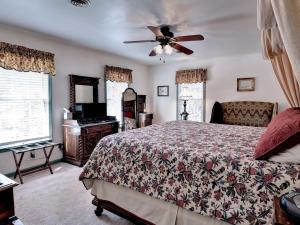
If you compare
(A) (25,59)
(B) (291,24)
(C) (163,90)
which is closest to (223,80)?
(C) (163,90)

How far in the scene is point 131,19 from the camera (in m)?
2.88

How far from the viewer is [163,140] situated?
2131 millimetres

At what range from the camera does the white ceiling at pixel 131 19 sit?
2.43 metres

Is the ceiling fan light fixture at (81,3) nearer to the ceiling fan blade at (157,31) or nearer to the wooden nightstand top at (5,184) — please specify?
the ceiling fan blade at (157,31)

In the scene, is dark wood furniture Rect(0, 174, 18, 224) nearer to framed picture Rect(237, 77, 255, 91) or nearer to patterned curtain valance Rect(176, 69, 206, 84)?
patterned curtain valance Rect(176, 69, 206, 84)

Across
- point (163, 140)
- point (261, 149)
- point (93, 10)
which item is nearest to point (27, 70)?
point (93, 10)

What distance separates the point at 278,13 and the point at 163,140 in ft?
5.49

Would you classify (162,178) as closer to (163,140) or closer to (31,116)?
(163,140)

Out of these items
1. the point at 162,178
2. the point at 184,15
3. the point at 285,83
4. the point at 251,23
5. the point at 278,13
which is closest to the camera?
the point at 278,13

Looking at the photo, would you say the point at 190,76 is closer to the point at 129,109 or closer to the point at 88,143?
the point at 129,109

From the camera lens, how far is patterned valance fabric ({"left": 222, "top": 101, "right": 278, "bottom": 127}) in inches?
185

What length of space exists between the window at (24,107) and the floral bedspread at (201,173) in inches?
80.3

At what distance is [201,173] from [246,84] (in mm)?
4340

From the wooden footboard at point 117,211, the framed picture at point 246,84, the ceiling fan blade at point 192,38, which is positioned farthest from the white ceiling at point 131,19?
the wooden footboard at point 117,211
